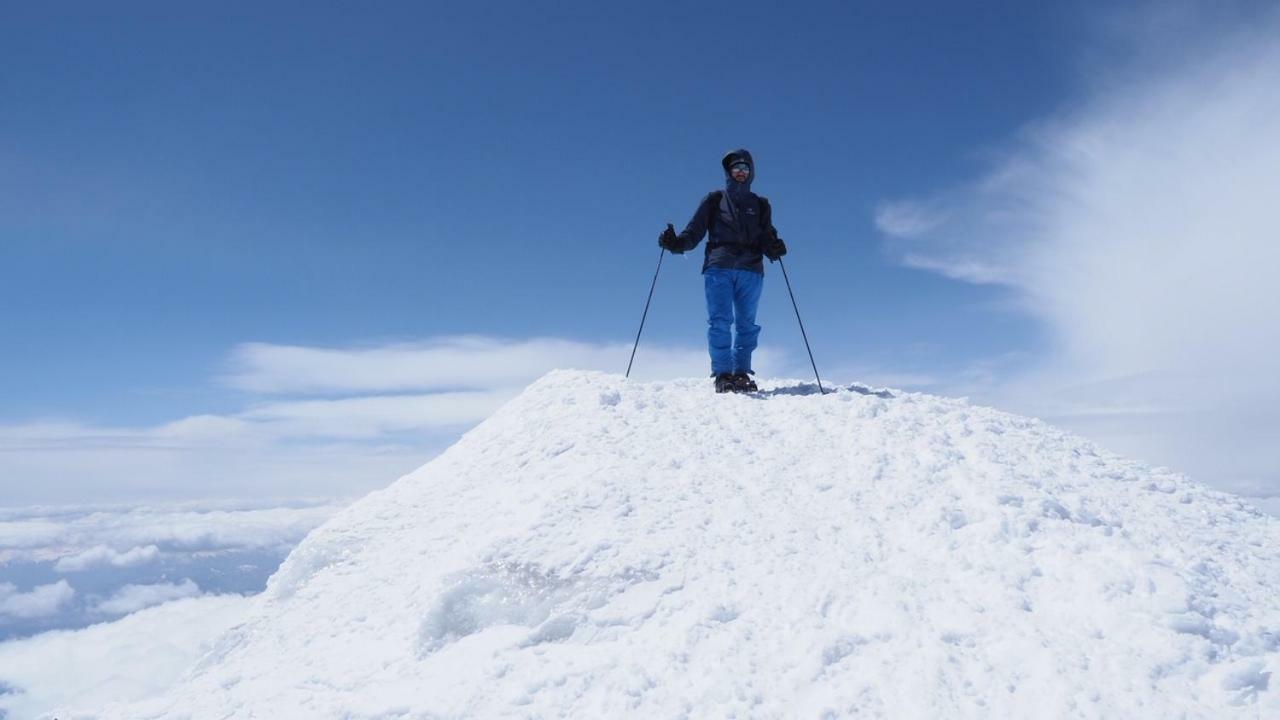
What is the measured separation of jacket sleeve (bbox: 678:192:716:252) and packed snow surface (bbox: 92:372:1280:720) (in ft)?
11.1

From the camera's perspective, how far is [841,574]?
4.74 meters

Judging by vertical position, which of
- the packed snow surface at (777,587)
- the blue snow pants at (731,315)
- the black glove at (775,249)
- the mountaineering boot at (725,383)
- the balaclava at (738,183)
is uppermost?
the balaclava at (738,183)

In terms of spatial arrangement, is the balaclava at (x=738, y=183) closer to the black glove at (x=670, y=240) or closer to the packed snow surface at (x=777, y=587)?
the black glove at (x=670, y=240)

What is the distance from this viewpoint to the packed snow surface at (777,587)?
3.76 metres

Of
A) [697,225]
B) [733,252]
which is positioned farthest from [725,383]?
[697,225]

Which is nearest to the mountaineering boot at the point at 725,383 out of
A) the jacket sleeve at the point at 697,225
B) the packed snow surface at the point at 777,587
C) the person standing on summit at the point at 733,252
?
the person standing on summit at the point at 733,252

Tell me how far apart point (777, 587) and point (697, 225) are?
256 inches

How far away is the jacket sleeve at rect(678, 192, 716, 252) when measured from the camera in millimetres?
9961

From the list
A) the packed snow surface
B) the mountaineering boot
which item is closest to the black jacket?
the mountaineering boot

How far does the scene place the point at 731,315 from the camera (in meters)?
9.74

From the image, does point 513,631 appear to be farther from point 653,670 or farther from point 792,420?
point 792,420

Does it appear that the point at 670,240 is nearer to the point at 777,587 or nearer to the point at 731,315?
the point at 731,315

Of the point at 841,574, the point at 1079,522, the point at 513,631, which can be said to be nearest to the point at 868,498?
the point at 841,574

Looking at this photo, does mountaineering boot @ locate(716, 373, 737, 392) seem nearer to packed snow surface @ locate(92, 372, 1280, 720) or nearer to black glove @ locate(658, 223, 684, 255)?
packed snow surface @ locate(92, 372, 1280, 720)
